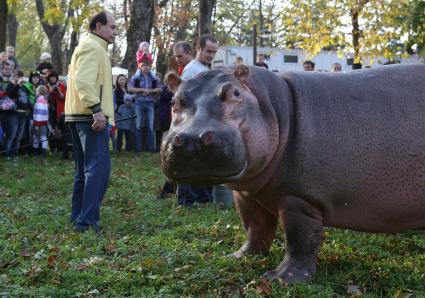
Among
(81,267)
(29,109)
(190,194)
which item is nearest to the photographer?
(81,267)

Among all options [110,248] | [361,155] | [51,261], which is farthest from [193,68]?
[361,155]

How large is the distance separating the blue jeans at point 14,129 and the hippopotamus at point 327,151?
28.6 ft

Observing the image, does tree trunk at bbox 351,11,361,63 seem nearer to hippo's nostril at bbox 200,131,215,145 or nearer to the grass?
the grass

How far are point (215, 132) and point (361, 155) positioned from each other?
3.85 ft

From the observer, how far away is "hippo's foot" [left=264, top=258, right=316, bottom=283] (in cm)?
419

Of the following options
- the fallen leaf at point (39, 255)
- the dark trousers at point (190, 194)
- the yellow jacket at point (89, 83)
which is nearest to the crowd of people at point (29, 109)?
the dark trousers at point (190, 194)

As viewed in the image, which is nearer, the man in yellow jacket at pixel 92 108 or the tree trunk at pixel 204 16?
the man in yellow jacket at pixel 92 108

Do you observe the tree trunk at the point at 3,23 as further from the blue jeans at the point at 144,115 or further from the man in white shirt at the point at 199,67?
the man in white shirt at the point at 199,67

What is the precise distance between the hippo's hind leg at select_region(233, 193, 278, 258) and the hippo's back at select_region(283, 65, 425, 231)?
70 cm

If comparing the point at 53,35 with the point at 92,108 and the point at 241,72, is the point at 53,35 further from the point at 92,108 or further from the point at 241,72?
the point at 241,72

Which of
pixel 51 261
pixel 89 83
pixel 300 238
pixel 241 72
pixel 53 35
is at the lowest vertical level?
pixel 51 261

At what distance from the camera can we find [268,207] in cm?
442

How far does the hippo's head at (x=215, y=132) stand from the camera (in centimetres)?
357

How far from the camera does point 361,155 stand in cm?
416
